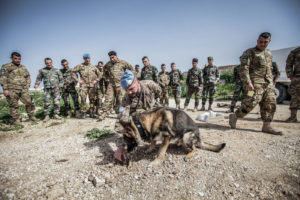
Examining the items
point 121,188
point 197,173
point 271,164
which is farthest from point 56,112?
point 271,164

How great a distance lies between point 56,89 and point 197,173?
6325 millimetres

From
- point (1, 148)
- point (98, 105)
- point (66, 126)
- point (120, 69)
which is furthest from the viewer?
point (98, 105)

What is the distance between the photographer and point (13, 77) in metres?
5.36

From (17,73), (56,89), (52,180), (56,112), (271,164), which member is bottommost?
(52,180)

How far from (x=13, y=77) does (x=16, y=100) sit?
0.90 meters

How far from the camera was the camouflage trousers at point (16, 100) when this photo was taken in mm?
5391

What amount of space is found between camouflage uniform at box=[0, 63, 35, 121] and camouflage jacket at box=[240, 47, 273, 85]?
7.75 meters

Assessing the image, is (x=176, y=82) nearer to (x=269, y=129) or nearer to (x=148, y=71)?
(x=148, y=71)

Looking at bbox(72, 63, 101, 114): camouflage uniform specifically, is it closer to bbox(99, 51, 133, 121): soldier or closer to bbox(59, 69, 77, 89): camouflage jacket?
bbox(59, 69, 77, 89): camouflage jacket

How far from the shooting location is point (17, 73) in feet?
17.9

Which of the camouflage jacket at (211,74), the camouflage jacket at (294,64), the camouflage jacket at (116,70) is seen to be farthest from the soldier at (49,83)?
the camouflage jacket at (294,64)

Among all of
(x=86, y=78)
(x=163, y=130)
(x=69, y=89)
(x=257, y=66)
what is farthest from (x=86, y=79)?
(x=257, y=66)

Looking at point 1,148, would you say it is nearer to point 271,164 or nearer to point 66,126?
point 66,126

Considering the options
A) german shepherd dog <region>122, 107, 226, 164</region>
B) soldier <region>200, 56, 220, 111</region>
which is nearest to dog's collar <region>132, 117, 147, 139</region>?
german shepherd dog <region>122, 107, 226, 164</region>
